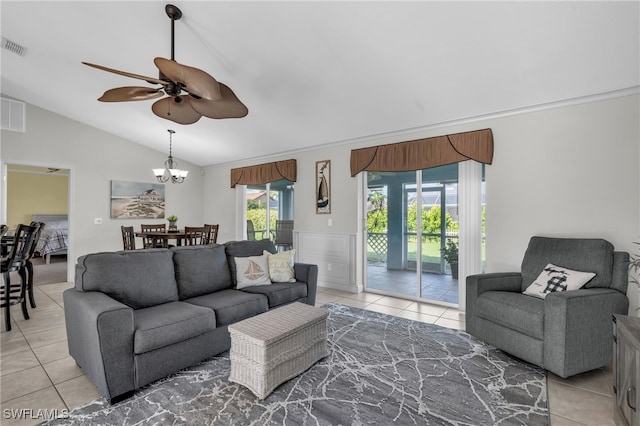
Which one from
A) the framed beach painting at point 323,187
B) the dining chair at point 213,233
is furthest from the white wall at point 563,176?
the dining chair at point 213,233

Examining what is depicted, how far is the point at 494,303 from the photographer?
2.68 m

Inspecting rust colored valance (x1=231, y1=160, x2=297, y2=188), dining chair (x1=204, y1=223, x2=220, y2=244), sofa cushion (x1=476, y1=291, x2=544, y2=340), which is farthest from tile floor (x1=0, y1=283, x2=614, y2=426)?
rust colored valance (x1=231, y1=160, x2=297, y2=188)

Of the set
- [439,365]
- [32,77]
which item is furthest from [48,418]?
[32,77]

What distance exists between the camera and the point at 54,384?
2209 mm

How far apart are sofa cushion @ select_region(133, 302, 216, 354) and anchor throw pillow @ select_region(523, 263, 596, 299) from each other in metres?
2.86

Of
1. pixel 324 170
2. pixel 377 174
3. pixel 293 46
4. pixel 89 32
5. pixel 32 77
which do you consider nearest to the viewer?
pixel 293 46

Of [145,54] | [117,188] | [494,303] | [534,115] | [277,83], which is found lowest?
[494,303]

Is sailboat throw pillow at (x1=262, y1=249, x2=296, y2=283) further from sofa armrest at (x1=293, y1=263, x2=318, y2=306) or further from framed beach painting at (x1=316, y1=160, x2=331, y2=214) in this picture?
framed beach painting at (x1=316, y1=160, x2=331, y2=214)

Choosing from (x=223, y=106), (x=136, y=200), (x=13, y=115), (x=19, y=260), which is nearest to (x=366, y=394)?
(x=223, y=106)

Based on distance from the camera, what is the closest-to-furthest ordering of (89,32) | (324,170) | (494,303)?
(494,303)
(89,32)
(324,170)

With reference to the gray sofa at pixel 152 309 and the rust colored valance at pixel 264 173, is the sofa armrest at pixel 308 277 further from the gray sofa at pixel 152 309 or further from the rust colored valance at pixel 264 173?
the rust colored valance at pixel 264 173

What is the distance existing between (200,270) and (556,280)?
3.31 metres

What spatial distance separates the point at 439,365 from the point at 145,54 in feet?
13.9

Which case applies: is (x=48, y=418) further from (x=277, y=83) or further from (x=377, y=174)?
(x=377, y=174)
